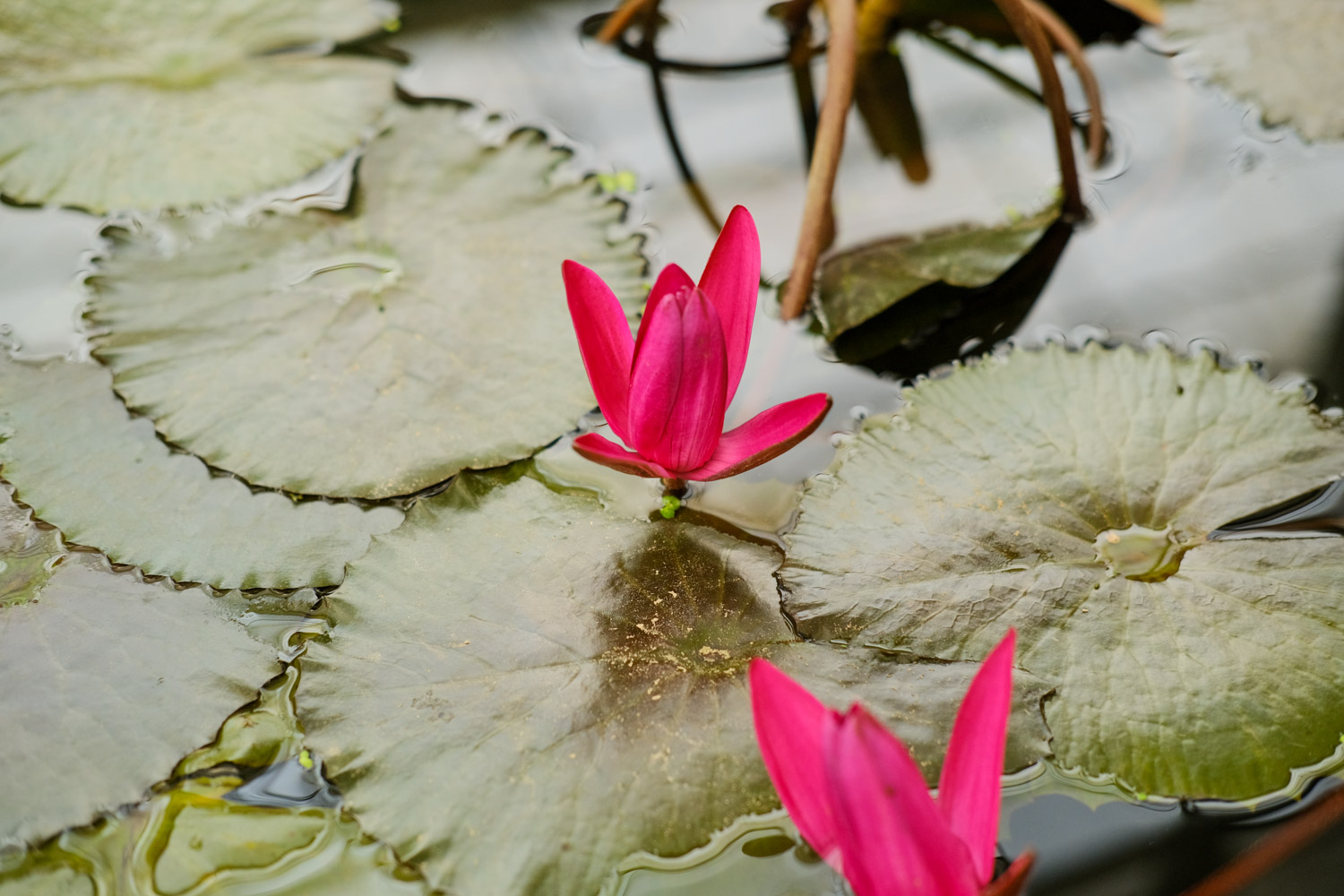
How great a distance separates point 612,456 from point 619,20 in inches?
55.4

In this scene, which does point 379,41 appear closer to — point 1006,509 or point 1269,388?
point 1006,509

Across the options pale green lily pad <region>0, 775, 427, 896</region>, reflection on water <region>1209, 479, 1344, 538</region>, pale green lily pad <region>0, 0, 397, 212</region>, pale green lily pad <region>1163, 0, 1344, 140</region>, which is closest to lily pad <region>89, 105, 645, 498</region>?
pale green lily pad <region>0, 0, 397, 212</region>

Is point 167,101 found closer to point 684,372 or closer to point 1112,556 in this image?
point 684,372

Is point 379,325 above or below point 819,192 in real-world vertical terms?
below

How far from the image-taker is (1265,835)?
109 cm

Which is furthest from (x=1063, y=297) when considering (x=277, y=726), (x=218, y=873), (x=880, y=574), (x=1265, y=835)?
(x=218, y=873)

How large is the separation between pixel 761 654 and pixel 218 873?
673 mm

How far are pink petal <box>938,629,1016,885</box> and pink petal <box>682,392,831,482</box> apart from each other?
1.39ft

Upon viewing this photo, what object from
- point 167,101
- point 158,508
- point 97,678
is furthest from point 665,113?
point 97,678

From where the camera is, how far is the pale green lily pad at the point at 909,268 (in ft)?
5.28

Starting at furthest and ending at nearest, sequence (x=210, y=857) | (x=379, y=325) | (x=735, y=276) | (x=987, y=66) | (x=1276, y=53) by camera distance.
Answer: (x=987, y=66), (x=1276, y=53), (x=379, y=325), (x=735, y=276), (x=210, y=857)

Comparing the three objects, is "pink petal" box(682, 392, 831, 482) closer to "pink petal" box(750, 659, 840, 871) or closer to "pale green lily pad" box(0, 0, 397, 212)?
"pink petal" box(750, 659, 840, 871)

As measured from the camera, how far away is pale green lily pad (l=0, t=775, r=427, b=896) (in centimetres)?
102

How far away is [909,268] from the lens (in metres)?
1.65
